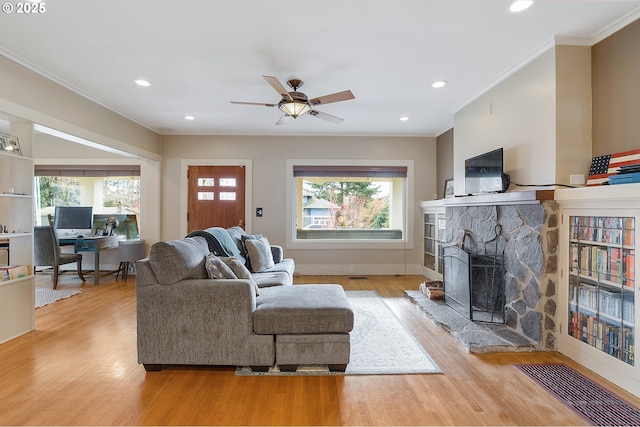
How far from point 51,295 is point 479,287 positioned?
5.47m

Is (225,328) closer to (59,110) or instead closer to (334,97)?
(334,97)

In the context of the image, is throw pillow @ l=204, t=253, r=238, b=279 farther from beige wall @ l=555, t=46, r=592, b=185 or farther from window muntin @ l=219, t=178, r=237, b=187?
window muntin @ l=219, t=178, r=237, b=187

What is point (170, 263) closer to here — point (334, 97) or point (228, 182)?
point (334, 97)

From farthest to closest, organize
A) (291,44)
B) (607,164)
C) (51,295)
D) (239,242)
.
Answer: (51,295) → (239,242) → (291,44) → (607,164)

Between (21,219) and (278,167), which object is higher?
(278,167)

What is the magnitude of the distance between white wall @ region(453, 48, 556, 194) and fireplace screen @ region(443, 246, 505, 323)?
2.94 ft

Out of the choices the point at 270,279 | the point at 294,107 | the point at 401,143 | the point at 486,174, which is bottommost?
the point at 270,279

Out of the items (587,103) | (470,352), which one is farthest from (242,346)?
(587,103)

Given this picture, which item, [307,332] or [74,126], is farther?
[74,126]

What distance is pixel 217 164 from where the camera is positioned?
5.66m

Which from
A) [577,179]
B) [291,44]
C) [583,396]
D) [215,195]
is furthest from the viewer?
[215,195]

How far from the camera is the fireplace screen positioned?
3.18 meters

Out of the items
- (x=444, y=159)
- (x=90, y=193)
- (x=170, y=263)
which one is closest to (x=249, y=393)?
(x=170, y=263)

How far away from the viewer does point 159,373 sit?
2268mm
